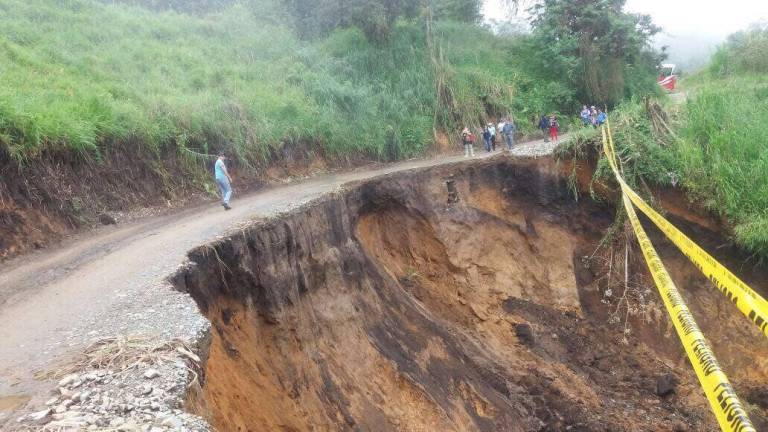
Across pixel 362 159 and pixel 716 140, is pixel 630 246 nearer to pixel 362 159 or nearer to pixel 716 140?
pixel 716 140

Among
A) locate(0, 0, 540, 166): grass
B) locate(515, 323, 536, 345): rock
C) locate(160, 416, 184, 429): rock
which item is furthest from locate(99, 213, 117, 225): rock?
locate(515, 323, 536, 345): rock

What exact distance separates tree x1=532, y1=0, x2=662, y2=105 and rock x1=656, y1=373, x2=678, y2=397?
15548 millimetres

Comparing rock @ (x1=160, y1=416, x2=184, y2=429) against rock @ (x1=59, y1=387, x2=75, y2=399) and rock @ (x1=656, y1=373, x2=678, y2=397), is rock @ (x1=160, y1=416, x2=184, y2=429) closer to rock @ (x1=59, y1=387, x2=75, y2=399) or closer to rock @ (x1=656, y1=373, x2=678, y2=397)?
rock @ (x1=59, y1=387, x2=75, y2=399)

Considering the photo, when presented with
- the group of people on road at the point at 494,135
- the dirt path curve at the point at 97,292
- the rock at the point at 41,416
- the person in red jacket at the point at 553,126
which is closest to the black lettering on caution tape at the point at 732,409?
the dirt path curve at the point at 97,292

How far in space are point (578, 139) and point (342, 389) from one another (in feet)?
27.4

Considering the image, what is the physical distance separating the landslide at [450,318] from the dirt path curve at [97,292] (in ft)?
2.14

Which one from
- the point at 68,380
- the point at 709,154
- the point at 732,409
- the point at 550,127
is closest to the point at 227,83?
the point at 550,127

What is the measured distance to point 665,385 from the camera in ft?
35.1

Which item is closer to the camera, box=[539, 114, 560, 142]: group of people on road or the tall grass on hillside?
the tall grass on hillside

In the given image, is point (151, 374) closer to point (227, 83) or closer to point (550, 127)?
point (227, 83)

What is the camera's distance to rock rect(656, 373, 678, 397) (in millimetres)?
10656

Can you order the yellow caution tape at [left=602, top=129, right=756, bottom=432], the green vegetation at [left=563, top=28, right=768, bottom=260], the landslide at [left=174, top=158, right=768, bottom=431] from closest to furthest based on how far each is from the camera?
the yellow caution tape at [left=602, top=129, right=756, bottom=432] → the landslide at [left=174, top=158, right=768, bottom=431] → the green vegetation at [left=563, top=28, right=768, bottom=260]

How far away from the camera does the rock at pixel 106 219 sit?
10.5 m

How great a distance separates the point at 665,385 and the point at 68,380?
10.5 meters
